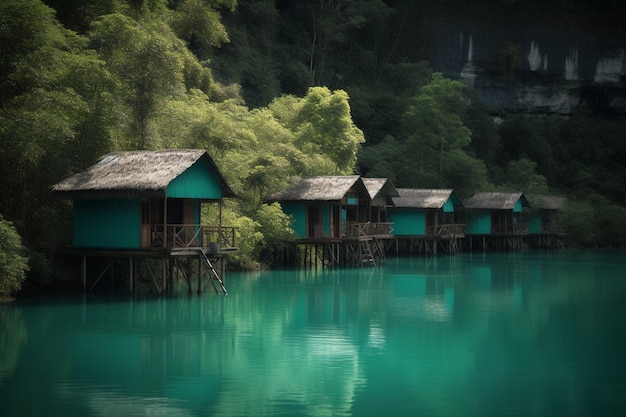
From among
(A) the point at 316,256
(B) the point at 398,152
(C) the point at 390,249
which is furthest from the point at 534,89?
(A) the point at 316,256

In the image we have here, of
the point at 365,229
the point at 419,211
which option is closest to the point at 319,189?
the point at 365,229

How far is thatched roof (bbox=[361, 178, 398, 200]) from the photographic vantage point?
40.3 metres

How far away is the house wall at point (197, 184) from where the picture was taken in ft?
80.6

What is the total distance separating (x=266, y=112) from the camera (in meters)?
40.5

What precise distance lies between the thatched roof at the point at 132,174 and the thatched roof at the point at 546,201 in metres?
36.8

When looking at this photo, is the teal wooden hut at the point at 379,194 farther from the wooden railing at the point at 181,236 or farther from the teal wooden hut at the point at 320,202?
the wooden railing at the point at 181,236

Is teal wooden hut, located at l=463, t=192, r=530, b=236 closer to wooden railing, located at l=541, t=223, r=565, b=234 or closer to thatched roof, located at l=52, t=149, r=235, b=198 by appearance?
wooden railing, located at l=541, t=223, r=565, b=234

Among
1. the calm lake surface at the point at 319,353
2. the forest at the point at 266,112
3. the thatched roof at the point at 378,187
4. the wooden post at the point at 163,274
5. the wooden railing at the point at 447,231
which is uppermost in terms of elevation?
the forest at the point at 266,112

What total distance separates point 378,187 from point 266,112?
6.38 meters

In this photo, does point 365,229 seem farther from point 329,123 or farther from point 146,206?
point 146,206

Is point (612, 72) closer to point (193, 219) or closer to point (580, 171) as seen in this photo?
point (580, 171)

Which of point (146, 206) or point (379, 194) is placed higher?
point (379, 194)

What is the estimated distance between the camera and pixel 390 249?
168 feet

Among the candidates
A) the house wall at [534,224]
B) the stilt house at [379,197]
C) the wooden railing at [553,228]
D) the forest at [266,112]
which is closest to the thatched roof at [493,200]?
the forest at [266,112]
